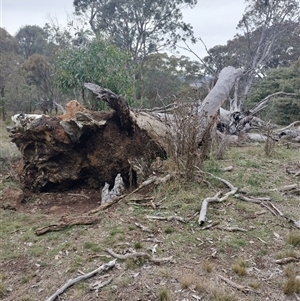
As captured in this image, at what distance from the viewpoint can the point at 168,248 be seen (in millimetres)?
3041

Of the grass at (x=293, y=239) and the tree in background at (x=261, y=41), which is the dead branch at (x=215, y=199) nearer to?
the grass at (x=293, y=239)

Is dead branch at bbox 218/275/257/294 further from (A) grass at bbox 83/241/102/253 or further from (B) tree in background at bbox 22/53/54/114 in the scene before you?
(B) tree in background at bbox 22/53/54/114

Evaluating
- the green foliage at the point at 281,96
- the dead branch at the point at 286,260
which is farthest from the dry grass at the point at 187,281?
the green foliage at the point at 281,96

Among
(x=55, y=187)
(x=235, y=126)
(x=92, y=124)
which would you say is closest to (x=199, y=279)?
Result: (x=92, y=124)

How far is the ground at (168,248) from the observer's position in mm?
2482

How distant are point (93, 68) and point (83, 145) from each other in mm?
3635

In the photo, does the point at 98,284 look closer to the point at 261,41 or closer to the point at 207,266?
the point at 207,266

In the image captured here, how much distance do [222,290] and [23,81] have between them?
16.6 metres

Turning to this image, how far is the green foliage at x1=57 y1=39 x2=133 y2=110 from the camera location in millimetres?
8367

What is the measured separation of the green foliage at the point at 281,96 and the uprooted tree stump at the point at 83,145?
869 centimetres

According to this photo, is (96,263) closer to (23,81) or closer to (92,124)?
(92,124)

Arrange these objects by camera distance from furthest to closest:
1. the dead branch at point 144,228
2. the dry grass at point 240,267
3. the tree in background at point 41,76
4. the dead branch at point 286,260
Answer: the tree in background at point 41,76
the dead branch at point 144,228
the dead branch at point 286,260
the dry grass at point 240,267

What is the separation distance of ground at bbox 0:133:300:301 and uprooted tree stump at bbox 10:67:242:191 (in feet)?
2.63

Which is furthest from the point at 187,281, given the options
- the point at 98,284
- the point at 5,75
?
the point at 5,75
